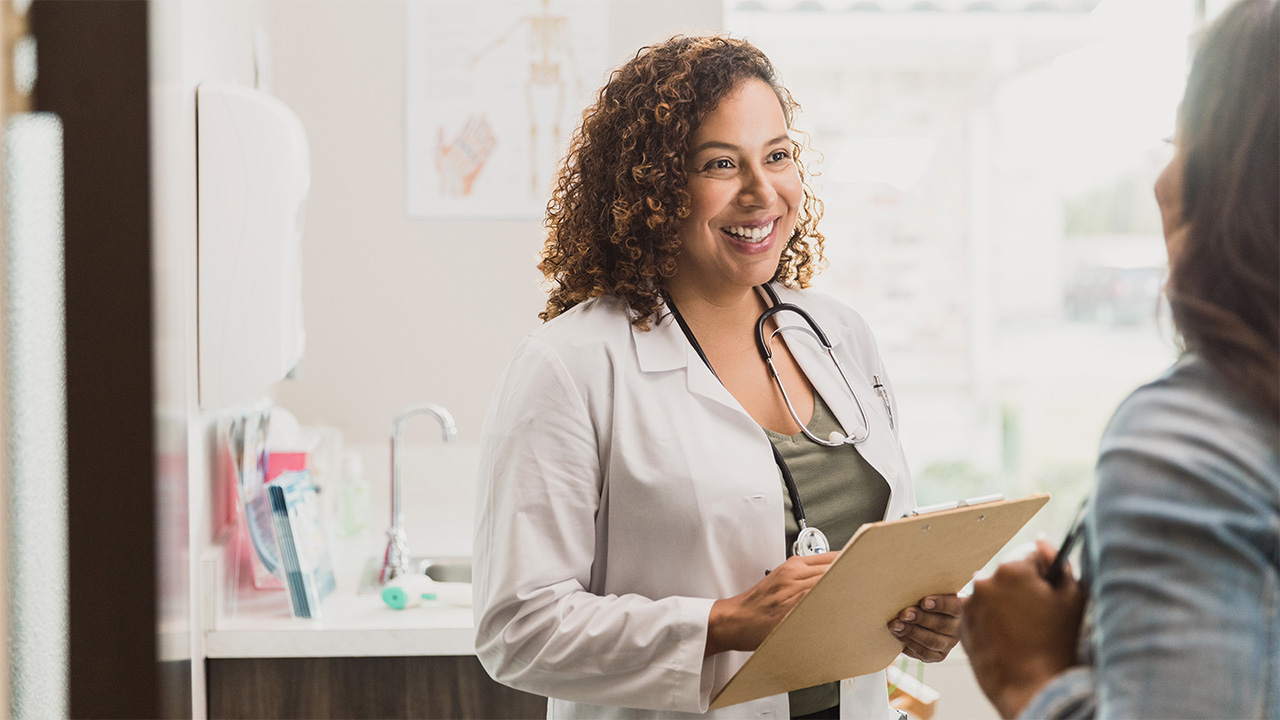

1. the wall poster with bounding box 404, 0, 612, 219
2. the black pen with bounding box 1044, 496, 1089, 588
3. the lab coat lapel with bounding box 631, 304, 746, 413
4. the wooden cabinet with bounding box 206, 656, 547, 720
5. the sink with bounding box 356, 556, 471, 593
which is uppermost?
the wall poster with bounding box 404, 0, 612, 219

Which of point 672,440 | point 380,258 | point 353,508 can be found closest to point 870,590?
point 672,440

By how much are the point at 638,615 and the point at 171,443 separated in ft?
1.94

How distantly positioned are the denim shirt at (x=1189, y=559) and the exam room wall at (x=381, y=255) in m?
2.36

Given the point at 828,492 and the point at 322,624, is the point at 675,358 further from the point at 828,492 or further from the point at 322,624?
the point at 322,624

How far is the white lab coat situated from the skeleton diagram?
5.41 feet

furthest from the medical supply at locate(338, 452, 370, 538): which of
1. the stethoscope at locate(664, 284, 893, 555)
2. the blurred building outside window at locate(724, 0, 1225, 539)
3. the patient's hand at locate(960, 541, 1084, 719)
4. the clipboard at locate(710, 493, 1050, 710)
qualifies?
the blurred building outside window at locate(724, 0, 1225, 539)

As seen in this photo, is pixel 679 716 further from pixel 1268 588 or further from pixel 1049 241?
pixel 1049 241

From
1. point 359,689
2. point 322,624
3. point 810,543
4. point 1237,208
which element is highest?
point 1237,208

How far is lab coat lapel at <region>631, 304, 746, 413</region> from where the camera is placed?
124 cm

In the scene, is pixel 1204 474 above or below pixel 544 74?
below

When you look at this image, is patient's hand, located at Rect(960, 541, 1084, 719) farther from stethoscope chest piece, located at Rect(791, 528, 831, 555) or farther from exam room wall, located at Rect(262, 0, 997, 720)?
exam room wall, located at Rect(262, 0, 997, 720)

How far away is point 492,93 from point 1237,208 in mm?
2464

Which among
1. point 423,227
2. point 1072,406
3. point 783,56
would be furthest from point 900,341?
point 423,227

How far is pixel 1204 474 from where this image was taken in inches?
21.1
